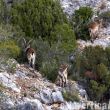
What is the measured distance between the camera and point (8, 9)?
27812 mm

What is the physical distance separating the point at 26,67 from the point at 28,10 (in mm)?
4718

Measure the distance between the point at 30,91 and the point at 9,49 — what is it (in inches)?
120

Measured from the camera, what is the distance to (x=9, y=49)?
23312 millimetres

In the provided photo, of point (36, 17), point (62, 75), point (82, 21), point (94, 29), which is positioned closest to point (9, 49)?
point (62, 75)

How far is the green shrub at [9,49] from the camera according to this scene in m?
22.8

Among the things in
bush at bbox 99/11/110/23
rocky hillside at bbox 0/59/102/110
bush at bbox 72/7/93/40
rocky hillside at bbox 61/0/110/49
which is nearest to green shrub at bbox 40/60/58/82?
rocky hillside at bbox 0/59/102/110

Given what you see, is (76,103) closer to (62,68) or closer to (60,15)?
(62,68)

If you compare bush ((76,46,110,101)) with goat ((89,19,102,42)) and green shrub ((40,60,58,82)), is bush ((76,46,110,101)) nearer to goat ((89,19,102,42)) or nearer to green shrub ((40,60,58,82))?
green shrub ((40,60,58,82))

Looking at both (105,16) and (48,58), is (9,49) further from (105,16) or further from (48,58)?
(105,16)

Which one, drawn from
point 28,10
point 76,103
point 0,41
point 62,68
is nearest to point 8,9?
point 28,10

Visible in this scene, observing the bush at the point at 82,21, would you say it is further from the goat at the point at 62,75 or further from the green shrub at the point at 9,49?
the goat at the point at 62,75

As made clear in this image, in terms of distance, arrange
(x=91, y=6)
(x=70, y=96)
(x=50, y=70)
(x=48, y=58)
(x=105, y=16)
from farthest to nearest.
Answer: (x=91, y=6) → (x=105, y=16) → (x=48, y=58) → (x=50, y=70) → (x=70, y=96)

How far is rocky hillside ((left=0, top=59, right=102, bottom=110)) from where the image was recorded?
19328 millimetres

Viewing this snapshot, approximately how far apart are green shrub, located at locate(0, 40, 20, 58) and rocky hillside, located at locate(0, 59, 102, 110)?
35cm
